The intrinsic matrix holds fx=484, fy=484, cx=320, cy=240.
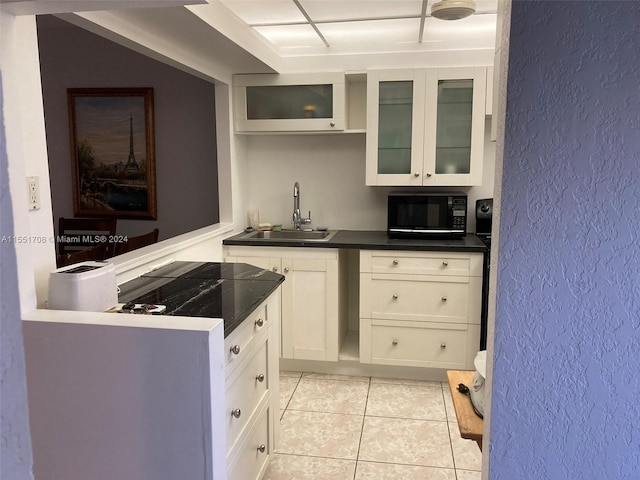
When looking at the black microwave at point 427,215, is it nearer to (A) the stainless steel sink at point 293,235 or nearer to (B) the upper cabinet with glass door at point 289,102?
(A) the stainless steel sink at point 293,235

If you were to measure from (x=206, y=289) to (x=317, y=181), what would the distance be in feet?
6.21

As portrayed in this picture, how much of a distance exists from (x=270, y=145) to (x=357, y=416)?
6.79 ft

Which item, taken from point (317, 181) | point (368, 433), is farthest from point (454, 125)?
point (368, 433)

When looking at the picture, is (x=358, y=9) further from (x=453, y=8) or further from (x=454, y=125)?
(x=454, y=125)

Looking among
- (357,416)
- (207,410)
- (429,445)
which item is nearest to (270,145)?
(357,416)

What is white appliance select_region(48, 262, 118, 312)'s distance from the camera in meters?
1.46

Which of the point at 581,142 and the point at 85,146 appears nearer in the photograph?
the point at 581,142

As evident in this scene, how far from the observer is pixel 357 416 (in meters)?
2.75

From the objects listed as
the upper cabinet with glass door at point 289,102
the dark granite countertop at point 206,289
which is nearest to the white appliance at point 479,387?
the dark granite countertop at point 206,289

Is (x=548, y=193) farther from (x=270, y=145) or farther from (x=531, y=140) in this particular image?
(x=270, y=145)

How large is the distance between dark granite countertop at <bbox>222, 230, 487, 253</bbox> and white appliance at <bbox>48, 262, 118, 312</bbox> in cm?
163

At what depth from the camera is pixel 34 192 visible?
59.7 inches

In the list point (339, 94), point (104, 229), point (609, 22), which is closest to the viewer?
point (609, 22)

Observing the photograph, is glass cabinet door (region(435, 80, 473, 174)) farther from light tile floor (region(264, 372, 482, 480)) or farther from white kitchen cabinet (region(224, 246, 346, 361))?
light tile floor (region(264, 372, 482, 480))
